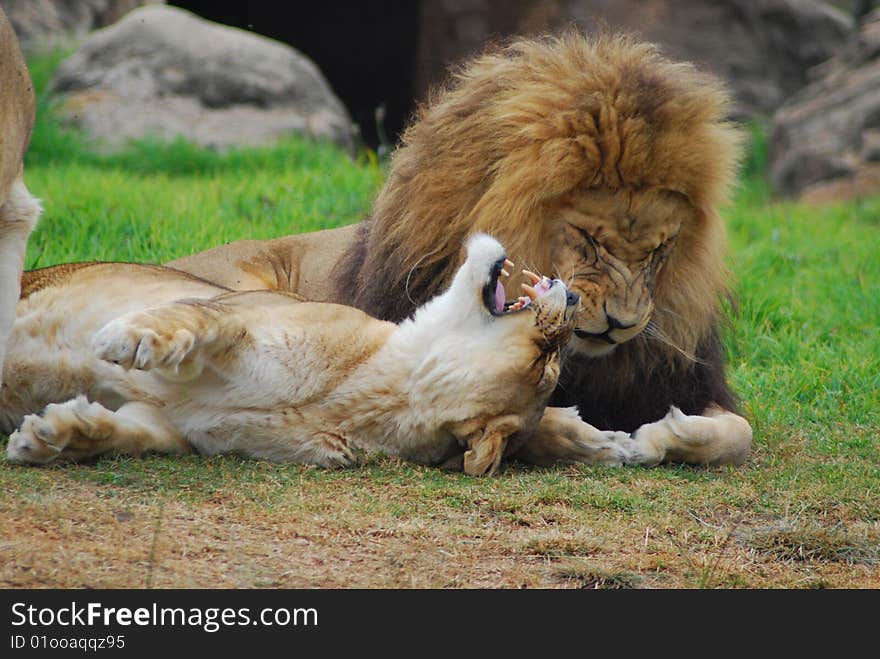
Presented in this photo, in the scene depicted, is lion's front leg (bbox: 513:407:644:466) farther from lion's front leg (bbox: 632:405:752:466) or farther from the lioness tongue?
the lioness tongue

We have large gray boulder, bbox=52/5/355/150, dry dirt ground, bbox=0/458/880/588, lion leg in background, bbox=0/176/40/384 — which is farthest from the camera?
large gray boulder, bbox=52/5/355/150

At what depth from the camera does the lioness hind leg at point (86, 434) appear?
3.40 m

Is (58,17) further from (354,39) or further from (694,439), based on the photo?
(694,439)

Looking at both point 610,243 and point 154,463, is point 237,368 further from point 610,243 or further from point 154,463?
point 610,243

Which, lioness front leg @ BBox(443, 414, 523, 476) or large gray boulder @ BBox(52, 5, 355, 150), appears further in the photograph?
large gray boulder @ BBox(52, 5, 355, 150)

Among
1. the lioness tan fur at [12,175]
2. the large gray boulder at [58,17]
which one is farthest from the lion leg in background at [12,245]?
the large gray boulder at [58,17]

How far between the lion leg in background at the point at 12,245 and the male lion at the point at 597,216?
1131 mm

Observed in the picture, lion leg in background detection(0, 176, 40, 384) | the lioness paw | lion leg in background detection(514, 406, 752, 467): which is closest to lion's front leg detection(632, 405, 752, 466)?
lion leg in background detection(514, 406, 752, 467)

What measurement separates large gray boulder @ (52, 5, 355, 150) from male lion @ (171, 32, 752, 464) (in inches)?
183

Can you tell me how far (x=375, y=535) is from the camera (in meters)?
3.07

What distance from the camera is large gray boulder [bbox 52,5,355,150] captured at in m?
8.77

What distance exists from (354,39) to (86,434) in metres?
9.73
